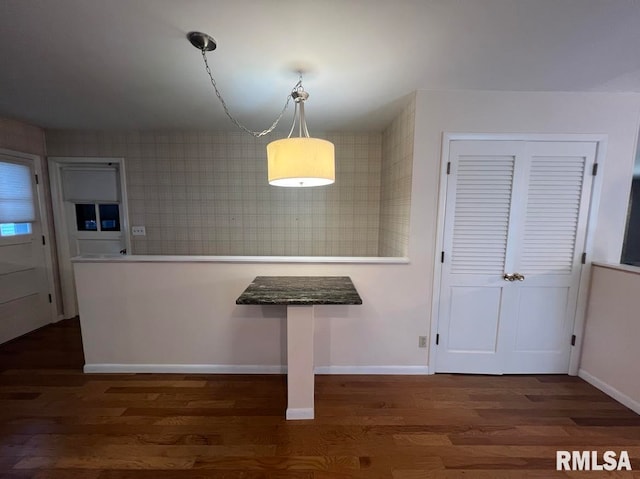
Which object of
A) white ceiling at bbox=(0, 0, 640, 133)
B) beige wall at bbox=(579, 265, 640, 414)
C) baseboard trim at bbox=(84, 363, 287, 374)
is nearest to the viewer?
white ceiling at bbox=(0, 0, 640, 133)

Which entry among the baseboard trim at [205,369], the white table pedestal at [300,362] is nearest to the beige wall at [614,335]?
the baseboard trim at [205,369]

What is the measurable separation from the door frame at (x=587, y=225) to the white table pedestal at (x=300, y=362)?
116cm

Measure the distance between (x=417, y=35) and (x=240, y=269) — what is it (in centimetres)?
200

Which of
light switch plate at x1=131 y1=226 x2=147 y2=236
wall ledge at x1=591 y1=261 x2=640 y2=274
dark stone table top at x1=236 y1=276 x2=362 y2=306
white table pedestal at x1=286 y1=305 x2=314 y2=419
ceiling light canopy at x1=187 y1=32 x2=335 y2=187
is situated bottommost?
white table pedestal at x1=286 y1=305 x2=314 y2=419

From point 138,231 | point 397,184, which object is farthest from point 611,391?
point 138,231

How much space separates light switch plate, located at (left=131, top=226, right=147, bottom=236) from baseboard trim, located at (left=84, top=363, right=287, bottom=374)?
1.62 m

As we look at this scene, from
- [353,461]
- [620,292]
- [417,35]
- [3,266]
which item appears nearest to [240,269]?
[353,461]

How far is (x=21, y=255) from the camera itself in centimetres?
293

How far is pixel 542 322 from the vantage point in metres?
2.23

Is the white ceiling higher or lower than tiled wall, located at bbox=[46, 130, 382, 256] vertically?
higher

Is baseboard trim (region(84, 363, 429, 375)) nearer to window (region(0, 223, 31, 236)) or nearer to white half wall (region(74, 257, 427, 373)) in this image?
white half wall (region(74, 257, 427, 373))

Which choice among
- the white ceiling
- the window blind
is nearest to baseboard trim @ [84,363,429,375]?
the window blind

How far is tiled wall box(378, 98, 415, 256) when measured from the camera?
2.22 metres

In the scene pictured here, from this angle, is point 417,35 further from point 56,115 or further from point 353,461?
point 56,115
